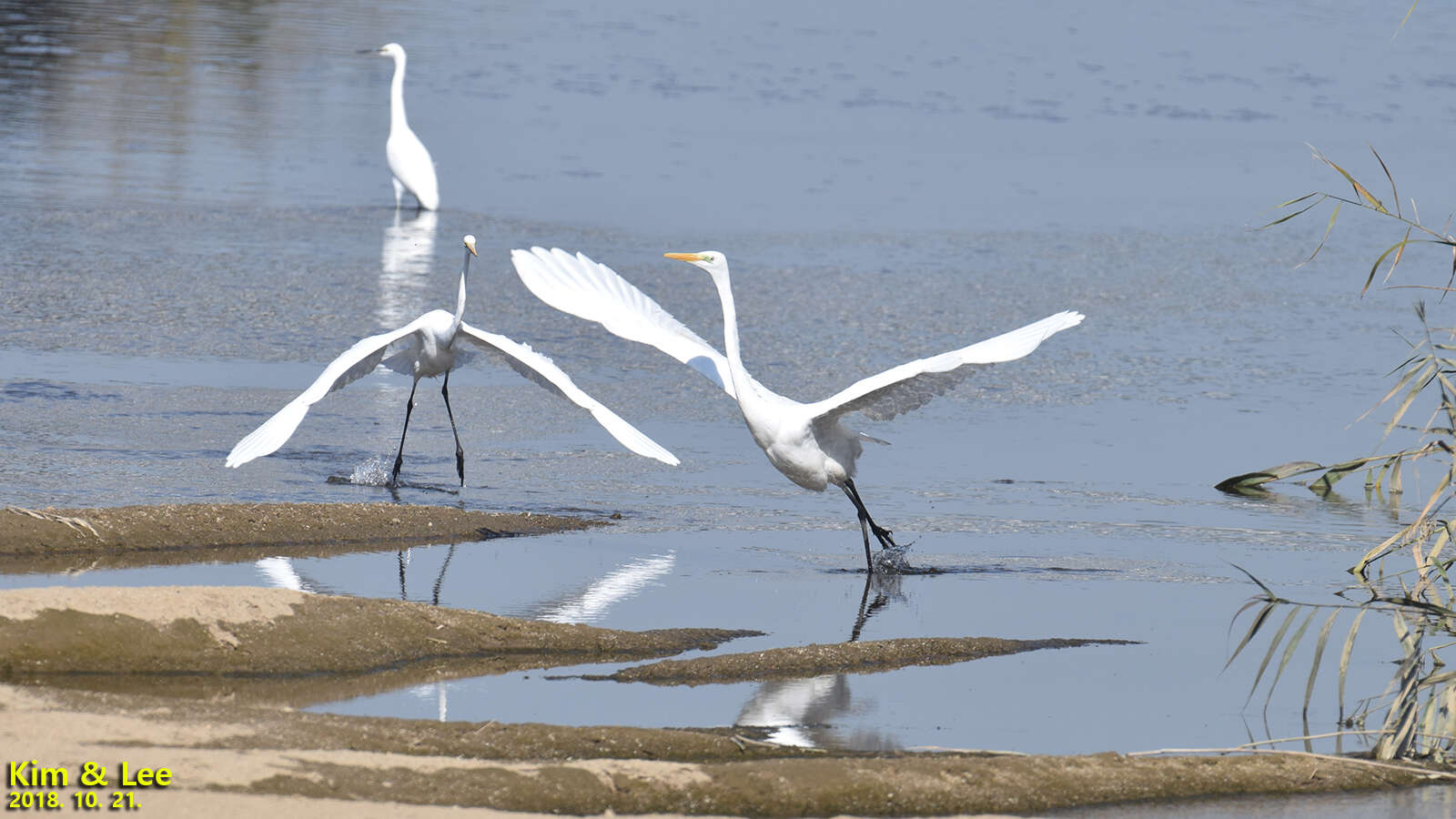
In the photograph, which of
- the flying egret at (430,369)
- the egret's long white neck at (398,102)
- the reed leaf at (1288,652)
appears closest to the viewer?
the reed leaf at (1288,652)

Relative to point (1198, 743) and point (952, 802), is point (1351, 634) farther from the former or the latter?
point (952, 802)

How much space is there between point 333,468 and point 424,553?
6.44 feet

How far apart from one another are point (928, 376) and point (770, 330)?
19.4ft

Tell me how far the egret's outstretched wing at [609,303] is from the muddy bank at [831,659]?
2616 millimetres

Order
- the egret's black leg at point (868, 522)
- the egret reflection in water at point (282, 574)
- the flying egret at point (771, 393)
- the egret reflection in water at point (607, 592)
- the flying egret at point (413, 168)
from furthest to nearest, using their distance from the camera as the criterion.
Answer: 1. the flying egret at point (413, 168)
2. the egret's black leg at point (868, 522)
3. the flying egret at point (771, 393)
4. the egret reflection in water at point (282, 574)
5. the egret reflection in water at point (607, 592)

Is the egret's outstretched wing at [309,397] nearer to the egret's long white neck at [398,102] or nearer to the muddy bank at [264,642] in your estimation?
the muddy bank at [264,642]

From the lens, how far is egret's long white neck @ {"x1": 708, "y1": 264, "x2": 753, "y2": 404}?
8.73 meters

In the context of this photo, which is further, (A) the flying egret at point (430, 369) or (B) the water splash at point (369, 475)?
(B) the water splash at point (369, 475)

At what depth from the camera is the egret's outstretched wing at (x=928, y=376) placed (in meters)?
7.38

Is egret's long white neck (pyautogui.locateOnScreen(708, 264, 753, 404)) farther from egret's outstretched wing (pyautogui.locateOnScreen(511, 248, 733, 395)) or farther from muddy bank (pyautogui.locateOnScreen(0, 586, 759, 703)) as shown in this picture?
muddy bank (pyautogui.locateOnScreen(0, 586, 759, 703))

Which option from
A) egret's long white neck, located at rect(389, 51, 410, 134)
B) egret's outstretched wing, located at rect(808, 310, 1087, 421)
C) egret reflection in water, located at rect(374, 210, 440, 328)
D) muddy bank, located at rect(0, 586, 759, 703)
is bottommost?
egret reflection in water, located at rect(374, 210, 440, 328)

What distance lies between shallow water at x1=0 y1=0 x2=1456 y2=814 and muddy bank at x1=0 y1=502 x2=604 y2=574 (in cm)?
20

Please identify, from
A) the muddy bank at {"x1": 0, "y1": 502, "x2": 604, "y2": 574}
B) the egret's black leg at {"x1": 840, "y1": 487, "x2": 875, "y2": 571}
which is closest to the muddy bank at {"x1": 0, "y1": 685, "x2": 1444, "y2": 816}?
the muddy bank at {"x1": 0, "y1": 502, "x2": 604, "y2": 574}

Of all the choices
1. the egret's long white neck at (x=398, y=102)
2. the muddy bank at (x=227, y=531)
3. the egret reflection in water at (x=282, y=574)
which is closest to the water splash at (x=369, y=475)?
the muddy bank at (x=227, y=531)
